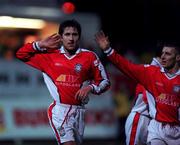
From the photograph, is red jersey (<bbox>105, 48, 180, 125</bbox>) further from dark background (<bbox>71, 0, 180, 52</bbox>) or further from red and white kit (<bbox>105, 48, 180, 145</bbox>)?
dark background (<bbox>71, 0, 180, 52</bbox>)

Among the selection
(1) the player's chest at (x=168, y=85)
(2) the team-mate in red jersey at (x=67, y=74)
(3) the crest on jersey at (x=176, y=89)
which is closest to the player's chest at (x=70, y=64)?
(2) the team-mate in red jersey at (x=67, y=74)

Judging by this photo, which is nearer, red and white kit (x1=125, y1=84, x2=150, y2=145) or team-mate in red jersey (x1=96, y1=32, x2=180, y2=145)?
team-mate in red jersey (x1=96, y1=32, x2=180, y2=145)

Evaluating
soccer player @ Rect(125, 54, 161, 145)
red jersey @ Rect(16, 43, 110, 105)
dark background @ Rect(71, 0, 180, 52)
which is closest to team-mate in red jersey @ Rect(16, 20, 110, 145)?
red jersey @ Rect(16, 43, 110, 105)

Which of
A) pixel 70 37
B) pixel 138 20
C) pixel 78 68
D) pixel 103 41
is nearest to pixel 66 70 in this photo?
pixel 78 68

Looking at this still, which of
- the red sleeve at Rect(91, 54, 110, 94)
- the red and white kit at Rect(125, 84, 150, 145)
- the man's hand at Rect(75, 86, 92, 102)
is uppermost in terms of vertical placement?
the red sleeve at Rect(91, 54, 110, 94)

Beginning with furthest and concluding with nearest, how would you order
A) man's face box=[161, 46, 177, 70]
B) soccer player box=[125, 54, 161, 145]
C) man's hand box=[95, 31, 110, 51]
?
soccer player box=[125, 54, 161, 145], man's face box=[161, 46, 177, 70], man's hand box=[95, 31, 110, 51]

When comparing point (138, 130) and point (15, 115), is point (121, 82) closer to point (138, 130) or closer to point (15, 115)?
point (15, 115)

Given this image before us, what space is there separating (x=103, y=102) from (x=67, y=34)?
8675 mm

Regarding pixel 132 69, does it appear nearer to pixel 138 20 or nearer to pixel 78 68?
pixel 78 68

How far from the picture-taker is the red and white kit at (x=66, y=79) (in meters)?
12.4

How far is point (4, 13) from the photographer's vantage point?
2059 centimetres

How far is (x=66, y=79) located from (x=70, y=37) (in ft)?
1.93

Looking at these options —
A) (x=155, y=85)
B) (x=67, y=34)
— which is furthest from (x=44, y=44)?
(x=155, y=85)

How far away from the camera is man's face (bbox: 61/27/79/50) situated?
40.9 feet
